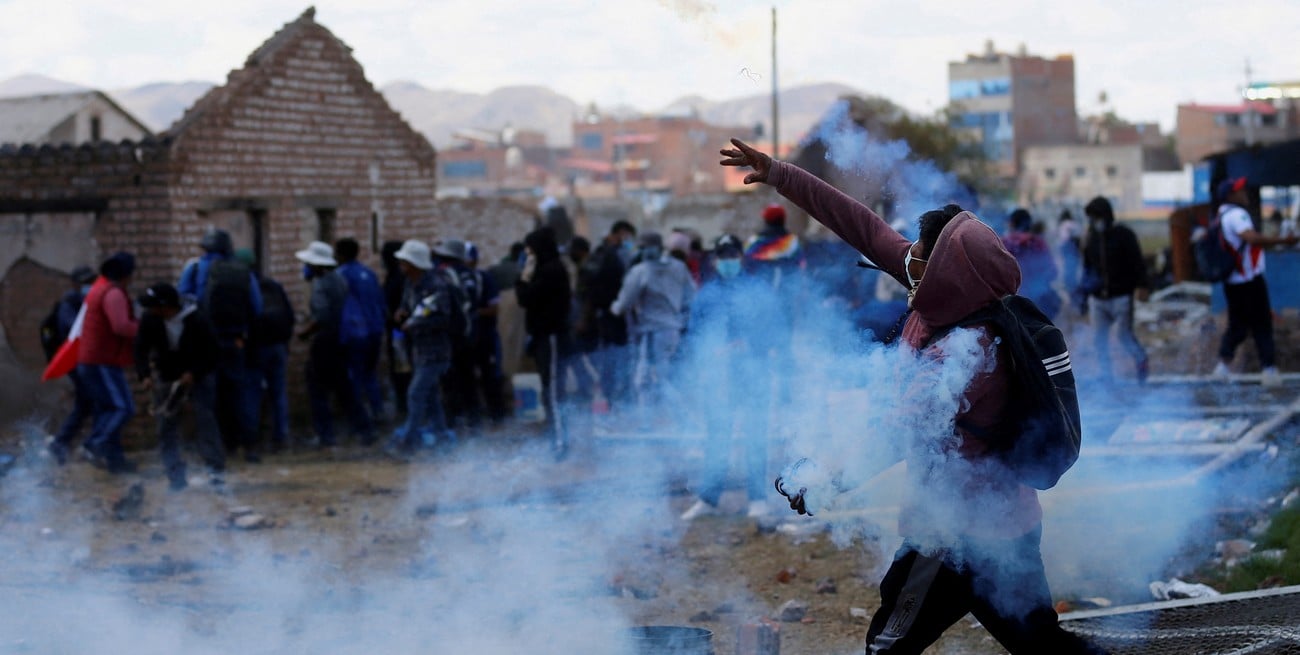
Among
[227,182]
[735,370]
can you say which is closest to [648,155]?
[227,182]

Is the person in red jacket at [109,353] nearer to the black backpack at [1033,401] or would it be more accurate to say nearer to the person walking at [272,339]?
the person walking at [272,339]

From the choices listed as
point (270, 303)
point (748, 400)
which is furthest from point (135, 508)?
point (748, 400)

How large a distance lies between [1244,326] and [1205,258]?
0.64 meters

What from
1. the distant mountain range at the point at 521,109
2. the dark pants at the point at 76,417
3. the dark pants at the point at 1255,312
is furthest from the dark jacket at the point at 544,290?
the distant mountain range at the point at 521,109

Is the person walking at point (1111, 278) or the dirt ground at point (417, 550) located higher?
the person walking at point (1111, 278)

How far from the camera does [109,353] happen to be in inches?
382

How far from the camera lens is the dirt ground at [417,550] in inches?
238

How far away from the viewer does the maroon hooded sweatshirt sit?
363cm

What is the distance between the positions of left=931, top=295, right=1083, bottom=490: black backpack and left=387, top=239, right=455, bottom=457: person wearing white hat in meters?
6.91

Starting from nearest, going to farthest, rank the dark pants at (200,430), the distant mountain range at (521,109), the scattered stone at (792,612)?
→ 1. the scattered stone at (792,612)
2. the dark pants at (200,430)
3. the distant mountain range at (521,109)

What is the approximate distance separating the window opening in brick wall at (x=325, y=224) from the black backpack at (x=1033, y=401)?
35.0 feet

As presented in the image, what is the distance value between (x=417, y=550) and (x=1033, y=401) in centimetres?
472

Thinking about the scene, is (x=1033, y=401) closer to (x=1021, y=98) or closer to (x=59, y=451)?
(x=59, y=451)

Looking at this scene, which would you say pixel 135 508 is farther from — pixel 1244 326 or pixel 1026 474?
pixel 1244 326
